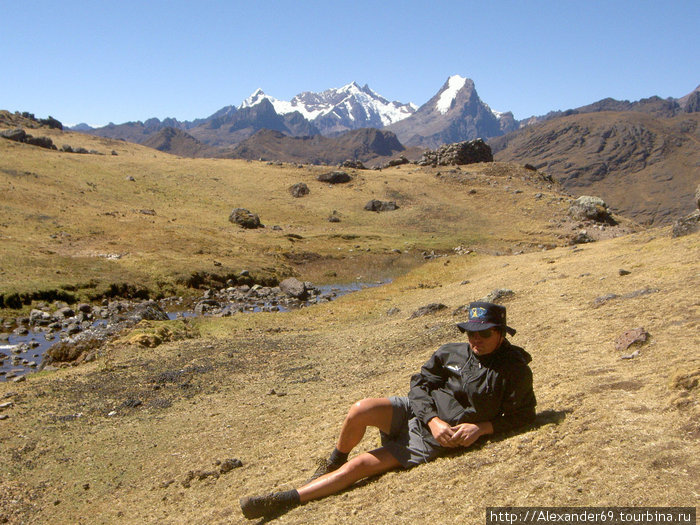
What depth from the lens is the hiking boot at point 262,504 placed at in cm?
664

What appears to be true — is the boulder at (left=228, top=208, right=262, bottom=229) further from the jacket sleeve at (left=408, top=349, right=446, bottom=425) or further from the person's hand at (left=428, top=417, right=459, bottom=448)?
the person's hand at (left=428, top=417, right=459, bottom=448)

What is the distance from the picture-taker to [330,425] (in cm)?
1040

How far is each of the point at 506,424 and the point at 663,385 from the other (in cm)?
237

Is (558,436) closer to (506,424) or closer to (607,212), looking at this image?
(506,424)

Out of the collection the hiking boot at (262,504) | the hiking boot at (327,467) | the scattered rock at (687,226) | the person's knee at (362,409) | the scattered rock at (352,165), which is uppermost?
the scattered rock at (352,165)

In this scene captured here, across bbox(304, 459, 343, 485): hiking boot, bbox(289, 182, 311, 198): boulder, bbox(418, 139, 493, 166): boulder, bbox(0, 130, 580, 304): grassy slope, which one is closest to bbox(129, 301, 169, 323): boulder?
bbox(0, 130, 580, 304): grassy slope

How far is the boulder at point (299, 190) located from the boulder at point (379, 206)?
7820 millimetres

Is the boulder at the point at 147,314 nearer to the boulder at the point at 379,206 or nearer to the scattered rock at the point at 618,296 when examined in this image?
the scattered rock at the point at 618,296

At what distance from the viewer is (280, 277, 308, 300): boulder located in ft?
97.2

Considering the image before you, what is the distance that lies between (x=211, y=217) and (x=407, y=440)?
4517 cm

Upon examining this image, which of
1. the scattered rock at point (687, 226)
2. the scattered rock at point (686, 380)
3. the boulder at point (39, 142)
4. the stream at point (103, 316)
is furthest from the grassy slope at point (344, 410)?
the boulder at point (39, 142)

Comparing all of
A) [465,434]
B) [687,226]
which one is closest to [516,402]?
[465,434]

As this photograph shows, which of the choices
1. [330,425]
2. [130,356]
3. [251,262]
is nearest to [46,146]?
[251,262]

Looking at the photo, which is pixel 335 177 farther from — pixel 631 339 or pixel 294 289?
pixel 631 339
